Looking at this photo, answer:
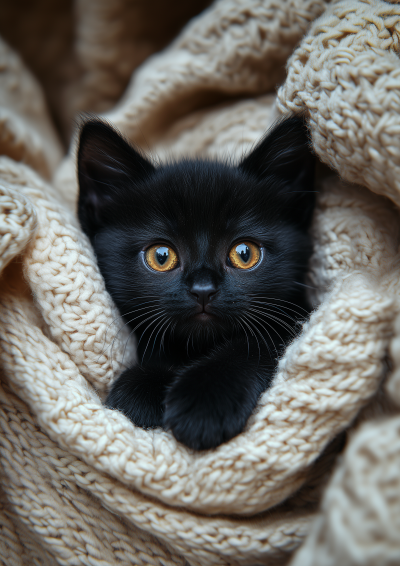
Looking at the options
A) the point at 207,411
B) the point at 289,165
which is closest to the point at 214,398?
the point at 207,411

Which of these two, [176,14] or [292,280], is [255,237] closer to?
[292,280]

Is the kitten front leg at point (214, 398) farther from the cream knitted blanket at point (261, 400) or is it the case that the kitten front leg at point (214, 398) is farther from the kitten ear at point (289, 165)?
the kitten ear at point (289, 165)

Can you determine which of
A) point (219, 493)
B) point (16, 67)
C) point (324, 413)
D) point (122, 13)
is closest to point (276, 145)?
point (324, 413)

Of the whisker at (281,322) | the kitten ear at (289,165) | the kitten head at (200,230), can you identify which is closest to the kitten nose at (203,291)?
the kitten head at (200,230)

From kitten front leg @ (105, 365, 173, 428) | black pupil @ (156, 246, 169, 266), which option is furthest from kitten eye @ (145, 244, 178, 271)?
kitten front leg @ (105, 365, 173, 428)

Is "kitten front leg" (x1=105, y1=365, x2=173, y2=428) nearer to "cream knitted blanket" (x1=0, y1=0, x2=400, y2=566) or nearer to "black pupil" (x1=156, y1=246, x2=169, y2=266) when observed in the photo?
"cream knitted blanket" (x1=0, y1=0, x2=400, y2=566)

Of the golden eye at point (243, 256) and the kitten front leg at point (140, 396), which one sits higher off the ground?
the golden eye at point (243, 256)

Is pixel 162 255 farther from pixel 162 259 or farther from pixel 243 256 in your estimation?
pixel 243 256
